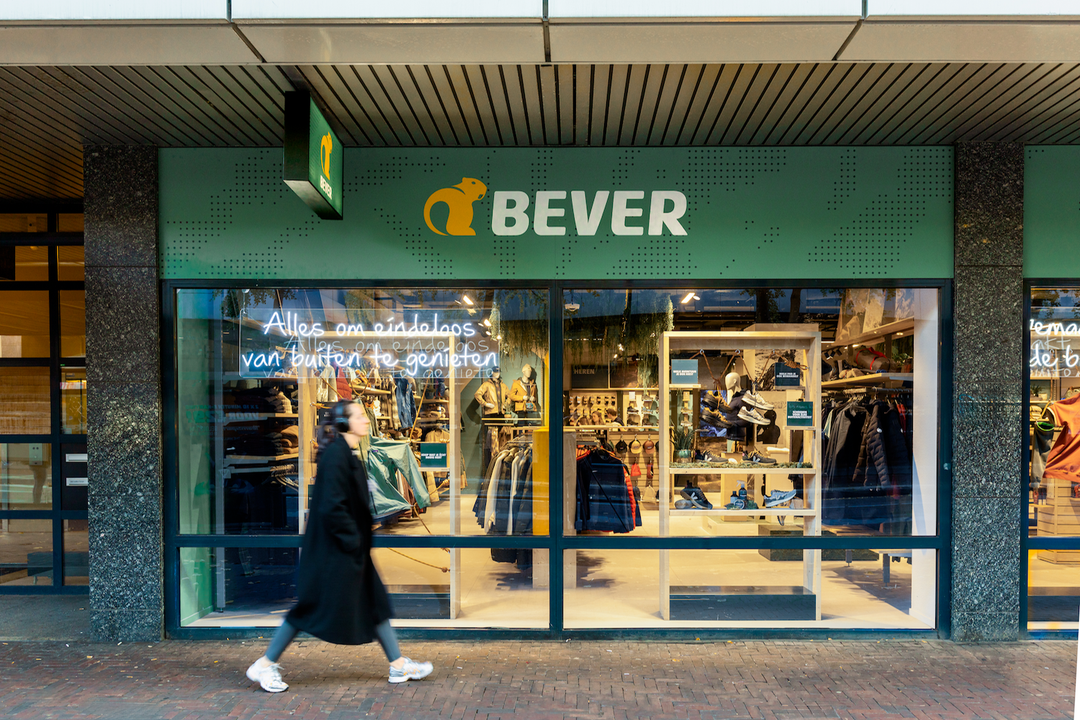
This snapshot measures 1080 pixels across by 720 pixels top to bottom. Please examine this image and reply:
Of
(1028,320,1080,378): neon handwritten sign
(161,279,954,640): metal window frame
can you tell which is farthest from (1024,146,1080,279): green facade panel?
(161,279,954,640): metal window frame

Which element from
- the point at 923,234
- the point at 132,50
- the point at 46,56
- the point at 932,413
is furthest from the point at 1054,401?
the point at 46,56

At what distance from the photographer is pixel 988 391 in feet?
17.3

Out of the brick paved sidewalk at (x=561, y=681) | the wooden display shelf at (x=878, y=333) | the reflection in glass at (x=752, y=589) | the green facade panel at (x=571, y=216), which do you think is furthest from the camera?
the wooden display shelf at (x=878, y=333)

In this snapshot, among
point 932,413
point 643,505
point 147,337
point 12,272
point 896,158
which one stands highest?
point 896,158

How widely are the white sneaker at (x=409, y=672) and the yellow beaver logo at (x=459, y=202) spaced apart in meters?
3.15

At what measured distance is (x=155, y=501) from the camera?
5.32m

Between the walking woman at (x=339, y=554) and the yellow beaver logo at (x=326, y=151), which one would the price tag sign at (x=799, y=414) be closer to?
the walking woman at (x=339, y=554)

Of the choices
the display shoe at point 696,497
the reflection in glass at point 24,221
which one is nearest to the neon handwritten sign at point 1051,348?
the display shoe at point 696,497

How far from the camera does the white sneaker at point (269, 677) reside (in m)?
4.28

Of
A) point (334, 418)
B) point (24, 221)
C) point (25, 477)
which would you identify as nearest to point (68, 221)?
point (24, 221)

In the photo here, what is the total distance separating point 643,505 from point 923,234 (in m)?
3.12

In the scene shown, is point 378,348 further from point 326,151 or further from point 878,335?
point 878,335

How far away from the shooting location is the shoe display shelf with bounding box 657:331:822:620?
18.6 feet

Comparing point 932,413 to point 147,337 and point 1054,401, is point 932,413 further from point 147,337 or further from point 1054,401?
point 147,337
